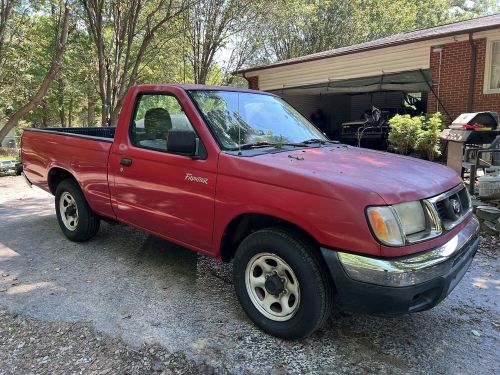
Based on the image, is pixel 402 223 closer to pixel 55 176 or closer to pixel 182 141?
pixel 182 141

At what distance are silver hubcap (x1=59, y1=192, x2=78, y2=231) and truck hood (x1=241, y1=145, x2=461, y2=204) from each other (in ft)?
9.54

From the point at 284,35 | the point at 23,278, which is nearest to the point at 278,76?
the point at 284,35

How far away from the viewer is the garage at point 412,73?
10.7 m

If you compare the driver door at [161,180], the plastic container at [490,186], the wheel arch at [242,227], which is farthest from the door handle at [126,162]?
the plastic container at [490,186]

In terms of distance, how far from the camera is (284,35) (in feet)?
83.9

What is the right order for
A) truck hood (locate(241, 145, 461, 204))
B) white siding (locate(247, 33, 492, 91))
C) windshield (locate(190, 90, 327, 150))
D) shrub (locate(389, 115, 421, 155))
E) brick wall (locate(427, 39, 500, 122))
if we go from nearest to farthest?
1. truck hood (locate(241, 145, 461, 204))
2. windshield (locate(190, 90, 327, 150))
3. shrub (locate(389, 115, 421, 155))
4. brick wall (locate(427, 39, 500, 122))
5. white siding (locate(247, 33, 492, 91))

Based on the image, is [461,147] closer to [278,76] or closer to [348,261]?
[348,261]

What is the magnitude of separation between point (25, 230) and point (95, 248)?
1.49 metres

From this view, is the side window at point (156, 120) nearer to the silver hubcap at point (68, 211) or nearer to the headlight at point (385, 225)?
the silver hubcap at point (68, 211)

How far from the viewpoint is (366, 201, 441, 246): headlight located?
2.53 metres

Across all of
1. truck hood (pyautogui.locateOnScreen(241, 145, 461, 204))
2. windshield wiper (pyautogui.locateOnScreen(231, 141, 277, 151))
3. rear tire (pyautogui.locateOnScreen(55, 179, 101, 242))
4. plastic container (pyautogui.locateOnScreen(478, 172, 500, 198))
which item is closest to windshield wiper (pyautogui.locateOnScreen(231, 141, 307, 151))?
windshield wiper (pyautogui.locateOnScreen(231, 141, 277, 151))

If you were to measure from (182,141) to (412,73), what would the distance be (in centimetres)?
1064

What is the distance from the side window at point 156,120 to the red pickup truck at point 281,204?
12mm

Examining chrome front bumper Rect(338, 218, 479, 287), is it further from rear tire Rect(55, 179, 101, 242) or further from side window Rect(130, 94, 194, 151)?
rear tire Rect(55, 179, 101, 242)
